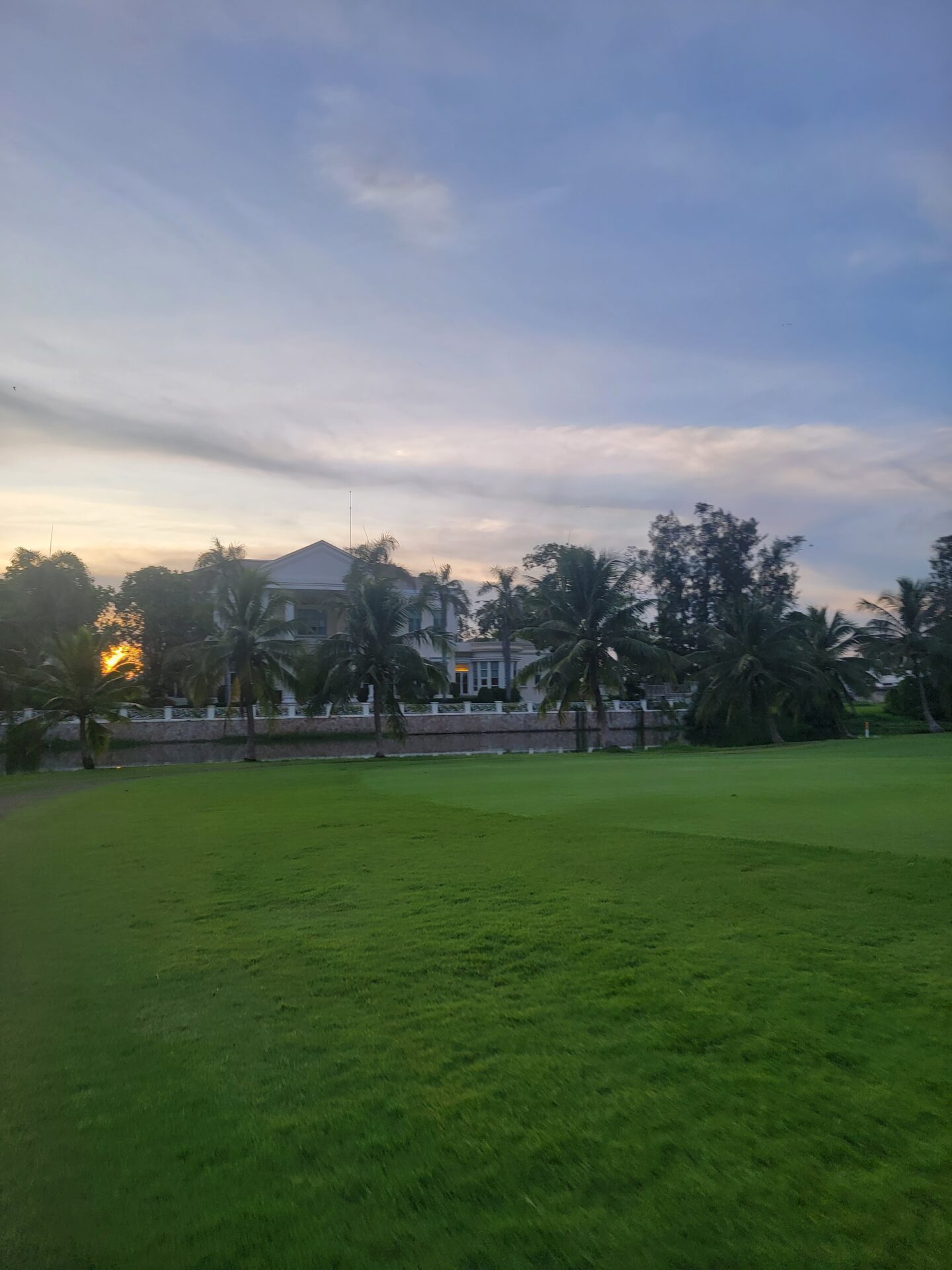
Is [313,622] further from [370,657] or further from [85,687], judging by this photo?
[85,687]

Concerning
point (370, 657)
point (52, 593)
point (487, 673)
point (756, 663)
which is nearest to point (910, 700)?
point (756, 663)

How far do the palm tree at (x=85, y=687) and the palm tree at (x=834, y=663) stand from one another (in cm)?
3134

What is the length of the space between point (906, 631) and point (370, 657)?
31.1 meters

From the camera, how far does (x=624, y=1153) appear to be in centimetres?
338

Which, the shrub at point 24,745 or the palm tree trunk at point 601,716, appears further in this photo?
the palm tree trunk at point 601,716

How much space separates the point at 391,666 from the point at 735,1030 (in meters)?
33.3

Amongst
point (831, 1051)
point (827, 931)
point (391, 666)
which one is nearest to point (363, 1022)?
point (831, 1051)

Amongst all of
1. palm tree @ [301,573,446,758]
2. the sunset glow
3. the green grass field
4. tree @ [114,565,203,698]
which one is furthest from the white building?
the green grass field

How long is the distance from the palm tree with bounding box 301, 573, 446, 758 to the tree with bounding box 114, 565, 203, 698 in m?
21.0

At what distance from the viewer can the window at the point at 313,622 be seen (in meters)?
56.0

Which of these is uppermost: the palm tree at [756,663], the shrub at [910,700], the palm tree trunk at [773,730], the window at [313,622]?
the window at [313,622]

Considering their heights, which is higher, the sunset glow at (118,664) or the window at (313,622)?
the window at (313,622)

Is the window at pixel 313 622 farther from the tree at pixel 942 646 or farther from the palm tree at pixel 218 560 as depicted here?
the tree at pixel 942 646

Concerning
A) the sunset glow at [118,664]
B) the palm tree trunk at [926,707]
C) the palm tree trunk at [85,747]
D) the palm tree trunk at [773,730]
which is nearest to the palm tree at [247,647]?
the sunset glow at [118,664]
